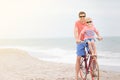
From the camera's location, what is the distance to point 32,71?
9242 millimetres

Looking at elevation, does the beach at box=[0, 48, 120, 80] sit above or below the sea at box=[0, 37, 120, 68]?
above

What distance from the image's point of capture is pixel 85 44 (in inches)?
256

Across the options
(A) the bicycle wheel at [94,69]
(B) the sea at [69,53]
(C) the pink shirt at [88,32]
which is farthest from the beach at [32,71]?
(B) the sea at [69,53]

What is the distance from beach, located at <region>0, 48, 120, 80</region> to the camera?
8258 mm

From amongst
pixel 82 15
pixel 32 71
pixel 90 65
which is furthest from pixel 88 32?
pixel 32 71

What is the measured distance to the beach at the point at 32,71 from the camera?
8.26 metres

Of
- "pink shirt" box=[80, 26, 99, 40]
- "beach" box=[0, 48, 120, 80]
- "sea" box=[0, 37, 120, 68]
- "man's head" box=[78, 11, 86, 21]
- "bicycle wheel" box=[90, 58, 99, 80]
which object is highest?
"man's head" box=[78, 11, 86, 21]

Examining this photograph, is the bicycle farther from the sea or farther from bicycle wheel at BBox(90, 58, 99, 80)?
the sea

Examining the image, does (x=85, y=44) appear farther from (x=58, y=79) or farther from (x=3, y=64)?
(x=3, y=64)

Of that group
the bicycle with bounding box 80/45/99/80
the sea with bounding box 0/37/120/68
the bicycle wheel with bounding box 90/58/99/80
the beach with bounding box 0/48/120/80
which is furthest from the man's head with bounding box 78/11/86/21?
the sea with bounding box 0/37/120/68

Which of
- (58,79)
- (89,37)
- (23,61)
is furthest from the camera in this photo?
(23,61)

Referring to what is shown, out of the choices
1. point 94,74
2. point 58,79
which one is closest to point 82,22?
point 94,74

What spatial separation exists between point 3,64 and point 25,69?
965 millimetres

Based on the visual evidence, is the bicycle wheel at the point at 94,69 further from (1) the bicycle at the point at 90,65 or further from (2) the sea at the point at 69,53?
(2) the sea at the point at 69,53
